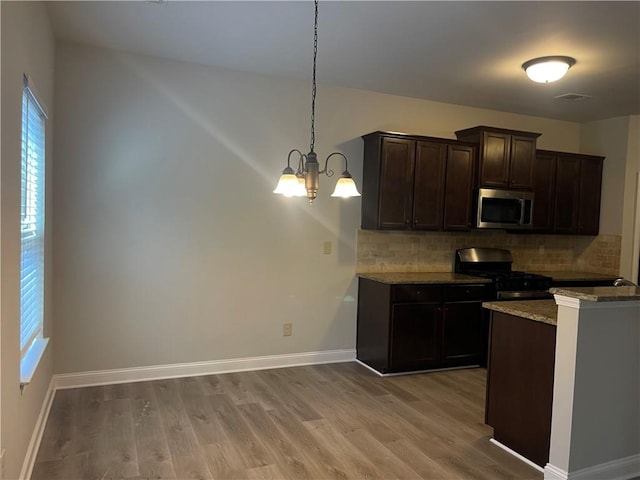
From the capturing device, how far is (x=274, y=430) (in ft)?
10.1

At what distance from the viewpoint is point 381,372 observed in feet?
14.0

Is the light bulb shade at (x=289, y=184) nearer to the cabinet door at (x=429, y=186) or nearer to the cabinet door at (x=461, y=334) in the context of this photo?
the cabinet door at (x=429, y=186)

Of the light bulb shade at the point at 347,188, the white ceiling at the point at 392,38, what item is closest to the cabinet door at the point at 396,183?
the white ceiling at the point at 392,38

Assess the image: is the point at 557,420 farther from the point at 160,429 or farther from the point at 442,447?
the point at 160,429

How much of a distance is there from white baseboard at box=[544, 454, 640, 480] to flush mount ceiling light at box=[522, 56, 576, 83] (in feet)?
8.69

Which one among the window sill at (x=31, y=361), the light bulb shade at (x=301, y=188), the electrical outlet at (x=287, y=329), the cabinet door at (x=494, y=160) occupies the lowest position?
the electrical outlet at (x=287, y=329)

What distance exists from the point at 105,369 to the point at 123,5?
107 inches

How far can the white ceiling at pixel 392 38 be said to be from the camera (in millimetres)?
2865

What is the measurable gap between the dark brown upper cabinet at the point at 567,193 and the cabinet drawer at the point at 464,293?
1246 millimetres

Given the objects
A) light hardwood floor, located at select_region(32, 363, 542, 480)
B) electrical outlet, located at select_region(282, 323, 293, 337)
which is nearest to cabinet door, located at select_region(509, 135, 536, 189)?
light hardwood floor, located at select_region(32, 363, 542, 480)

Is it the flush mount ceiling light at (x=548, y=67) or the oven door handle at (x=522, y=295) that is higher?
the flush mount ceiling light at (x=548, y=67)

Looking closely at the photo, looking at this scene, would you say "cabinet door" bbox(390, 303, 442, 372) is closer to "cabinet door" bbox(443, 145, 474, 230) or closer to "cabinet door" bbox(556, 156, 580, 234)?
"cabinet door" bbox(443, 145, 474, 230)

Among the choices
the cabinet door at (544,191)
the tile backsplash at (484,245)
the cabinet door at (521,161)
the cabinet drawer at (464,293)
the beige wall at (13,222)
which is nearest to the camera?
the beige wall at (13,222)

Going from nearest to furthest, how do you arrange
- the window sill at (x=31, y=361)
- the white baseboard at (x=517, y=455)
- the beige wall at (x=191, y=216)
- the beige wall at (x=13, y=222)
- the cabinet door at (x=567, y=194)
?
the beige wall at (x=13, y=222) < the window sill at (x=31, y=361) < the white baseboard at (x=517, y=455) < the beige wall at (x=191, y=216) < the cabinet door at (x=567, y=194)
